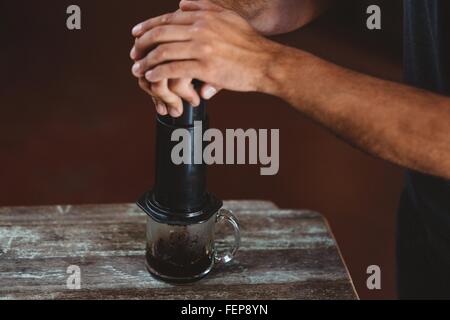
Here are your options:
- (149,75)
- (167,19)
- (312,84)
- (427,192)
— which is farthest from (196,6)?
(427,192)

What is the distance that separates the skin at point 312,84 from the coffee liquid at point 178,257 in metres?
0.31

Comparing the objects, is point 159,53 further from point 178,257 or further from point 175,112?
point 178,257

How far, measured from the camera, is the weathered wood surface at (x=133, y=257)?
1285mm

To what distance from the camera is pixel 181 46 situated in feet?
4.10

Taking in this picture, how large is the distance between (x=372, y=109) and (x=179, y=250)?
17.9 inches

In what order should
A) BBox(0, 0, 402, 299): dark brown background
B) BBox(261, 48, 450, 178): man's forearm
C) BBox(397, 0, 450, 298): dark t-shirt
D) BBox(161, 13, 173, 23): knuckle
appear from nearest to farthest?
BBox(261, 48, 450, 178): man's forearm < BBox(161, 13, 173, 23): knuckle < BBox(397, 0, 450, 298): dark t-shirt < BBox(0, 0, 402, 299): dark brown background

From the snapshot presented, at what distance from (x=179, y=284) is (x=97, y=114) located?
2603mm

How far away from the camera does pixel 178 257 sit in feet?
4.36

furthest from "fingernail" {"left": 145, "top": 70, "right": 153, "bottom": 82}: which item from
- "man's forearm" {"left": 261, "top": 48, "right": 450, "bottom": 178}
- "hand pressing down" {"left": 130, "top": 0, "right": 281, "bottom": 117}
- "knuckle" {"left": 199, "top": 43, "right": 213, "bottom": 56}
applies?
"man's forearm" {"left": 261, "top": 48, "right": 450, "bottom": 178}

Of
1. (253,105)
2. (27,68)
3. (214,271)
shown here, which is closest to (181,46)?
(214,271)

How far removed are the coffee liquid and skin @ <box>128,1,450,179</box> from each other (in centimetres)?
31

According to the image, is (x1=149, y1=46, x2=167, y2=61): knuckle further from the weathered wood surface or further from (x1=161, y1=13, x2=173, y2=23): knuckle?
the weathered wood surface

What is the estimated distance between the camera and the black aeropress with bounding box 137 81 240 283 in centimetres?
126
